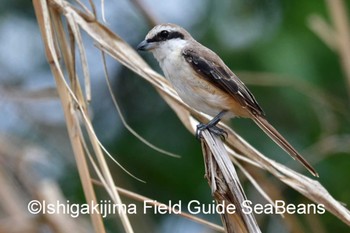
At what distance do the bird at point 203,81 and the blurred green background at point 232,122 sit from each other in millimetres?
1038

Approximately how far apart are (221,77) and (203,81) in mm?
62

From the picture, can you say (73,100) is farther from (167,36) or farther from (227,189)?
(167,36)

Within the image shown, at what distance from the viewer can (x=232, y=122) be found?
378cm

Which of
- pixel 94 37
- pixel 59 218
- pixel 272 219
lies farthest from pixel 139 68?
pixel 272 219

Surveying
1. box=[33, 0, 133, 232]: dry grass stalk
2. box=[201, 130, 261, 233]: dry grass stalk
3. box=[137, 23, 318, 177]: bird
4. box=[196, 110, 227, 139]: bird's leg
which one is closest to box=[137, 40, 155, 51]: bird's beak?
box=[137, 23, 318, 177]: bird

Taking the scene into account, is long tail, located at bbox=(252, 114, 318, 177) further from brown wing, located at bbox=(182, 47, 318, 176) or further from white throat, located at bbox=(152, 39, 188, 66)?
white throat, located at bbox=(152, 39, 188, 66)

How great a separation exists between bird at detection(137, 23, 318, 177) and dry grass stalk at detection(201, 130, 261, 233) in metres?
0.54

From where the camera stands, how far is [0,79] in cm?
390

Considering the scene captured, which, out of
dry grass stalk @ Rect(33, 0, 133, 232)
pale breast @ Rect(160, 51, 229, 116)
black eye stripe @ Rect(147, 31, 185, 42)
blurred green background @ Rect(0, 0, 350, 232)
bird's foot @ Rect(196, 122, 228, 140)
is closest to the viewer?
dry grass stalk @ Rect(33, 0, 133, 232)

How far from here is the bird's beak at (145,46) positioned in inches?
100.0

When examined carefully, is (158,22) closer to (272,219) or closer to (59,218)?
(59,218)

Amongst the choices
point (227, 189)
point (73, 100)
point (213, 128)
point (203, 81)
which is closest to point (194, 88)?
point (203, 81)

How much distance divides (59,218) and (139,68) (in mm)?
714

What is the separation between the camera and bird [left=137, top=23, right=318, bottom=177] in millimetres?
2463
